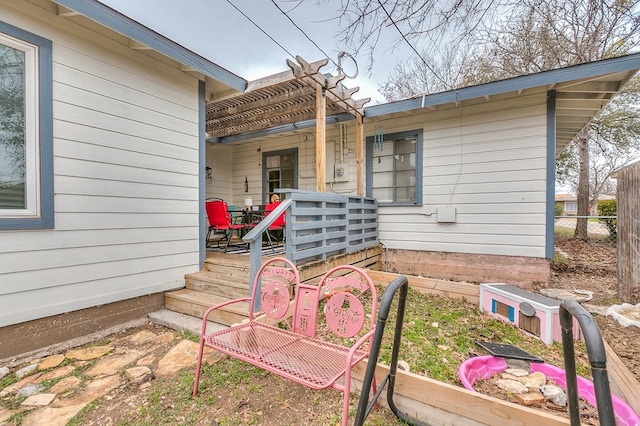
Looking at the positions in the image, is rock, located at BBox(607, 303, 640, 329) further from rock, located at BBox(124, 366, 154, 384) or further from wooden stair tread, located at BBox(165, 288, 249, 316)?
rock, located at BBox(124, 366, 154, 384)

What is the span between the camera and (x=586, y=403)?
75.3 inches

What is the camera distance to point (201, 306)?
3.32 metres

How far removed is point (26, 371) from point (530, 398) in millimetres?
3870

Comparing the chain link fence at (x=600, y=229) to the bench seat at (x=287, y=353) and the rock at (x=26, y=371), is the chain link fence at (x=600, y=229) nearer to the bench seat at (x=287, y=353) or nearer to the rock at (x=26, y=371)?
the bench seat at (x=287, y=353)

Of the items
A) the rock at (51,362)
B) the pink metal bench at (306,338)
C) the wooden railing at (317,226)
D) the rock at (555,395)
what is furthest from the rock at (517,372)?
the rock at (51,362)

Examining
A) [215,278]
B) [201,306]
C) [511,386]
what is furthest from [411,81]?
[511,386]

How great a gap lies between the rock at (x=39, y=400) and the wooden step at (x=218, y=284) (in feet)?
5.36

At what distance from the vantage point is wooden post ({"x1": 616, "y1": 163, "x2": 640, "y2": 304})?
368 centimetres

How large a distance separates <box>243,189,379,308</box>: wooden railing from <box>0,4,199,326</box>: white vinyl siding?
155 cm

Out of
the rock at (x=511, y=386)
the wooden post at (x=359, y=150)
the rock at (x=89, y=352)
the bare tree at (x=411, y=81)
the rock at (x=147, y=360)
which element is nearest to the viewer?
the rock at (x=511, y=386)

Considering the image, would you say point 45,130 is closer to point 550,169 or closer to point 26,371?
point 26,371

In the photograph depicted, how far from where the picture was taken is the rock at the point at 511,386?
2.04 metres

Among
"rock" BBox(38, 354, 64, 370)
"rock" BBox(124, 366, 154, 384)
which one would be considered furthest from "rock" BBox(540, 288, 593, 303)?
"rock" BBox(38, 354, 64, 370)

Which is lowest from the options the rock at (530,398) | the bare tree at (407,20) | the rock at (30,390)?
the rock at (30,390)
